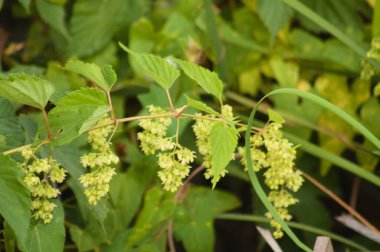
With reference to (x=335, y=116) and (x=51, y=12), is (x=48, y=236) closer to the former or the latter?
(x=51, y=12)

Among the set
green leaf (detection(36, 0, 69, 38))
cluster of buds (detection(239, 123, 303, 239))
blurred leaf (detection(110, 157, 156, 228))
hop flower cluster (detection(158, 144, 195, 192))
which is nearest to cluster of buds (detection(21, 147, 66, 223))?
hop flower cluster (detection(158, 144, 195, 192))

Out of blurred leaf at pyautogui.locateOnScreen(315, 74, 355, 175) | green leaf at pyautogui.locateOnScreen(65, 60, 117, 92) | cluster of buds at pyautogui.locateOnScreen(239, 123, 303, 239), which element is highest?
blurred leaf at pyautogui.locateOnScreen(315, 74, 355, 175)

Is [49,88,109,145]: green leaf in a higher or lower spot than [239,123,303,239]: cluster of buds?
lower

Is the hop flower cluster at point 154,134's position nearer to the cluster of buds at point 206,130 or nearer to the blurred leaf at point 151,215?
the cluster of buds at point 206,130

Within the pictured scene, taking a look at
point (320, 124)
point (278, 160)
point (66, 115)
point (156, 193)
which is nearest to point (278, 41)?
point (320, 124)

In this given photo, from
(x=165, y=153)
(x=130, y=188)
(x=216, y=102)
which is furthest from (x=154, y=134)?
(x=216, y=102)

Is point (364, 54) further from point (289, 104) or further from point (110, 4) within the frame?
point (110, 4)

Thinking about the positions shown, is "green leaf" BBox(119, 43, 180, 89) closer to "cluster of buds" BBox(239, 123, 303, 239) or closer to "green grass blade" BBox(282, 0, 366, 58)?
"cluster of buds" BBox(239, 123, 303, 239)

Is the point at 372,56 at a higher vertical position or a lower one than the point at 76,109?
higher
